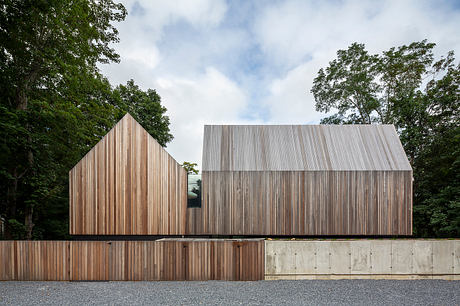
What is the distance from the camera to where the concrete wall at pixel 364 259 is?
25.0 feet

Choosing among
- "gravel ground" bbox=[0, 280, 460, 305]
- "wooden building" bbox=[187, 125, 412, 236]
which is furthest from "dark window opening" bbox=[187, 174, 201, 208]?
"gravel ground" bbox=[0, 280, 460, 305]

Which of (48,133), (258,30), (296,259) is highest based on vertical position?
(258,30)

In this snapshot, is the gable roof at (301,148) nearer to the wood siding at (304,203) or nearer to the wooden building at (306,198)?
the wooden building at (306,198)

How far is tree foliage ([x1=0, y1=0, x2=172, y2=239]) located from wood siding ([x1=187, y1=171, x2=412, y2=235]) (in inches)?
325

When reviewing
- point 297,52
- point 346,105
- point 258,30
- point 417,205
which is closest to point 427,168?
point 417,205

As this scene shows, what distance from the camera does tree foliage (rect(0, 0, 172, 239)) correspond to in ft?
34.1

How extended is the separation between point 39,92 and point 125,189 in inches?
319

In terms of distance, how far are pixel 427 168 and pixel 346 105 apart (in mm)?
7727

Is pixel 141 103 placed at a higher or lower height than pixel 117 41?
lower

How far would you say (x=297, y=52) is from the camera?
1719 centimetres

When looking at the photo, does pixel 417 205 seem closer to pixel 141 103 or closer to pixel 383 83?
pixel 383 83

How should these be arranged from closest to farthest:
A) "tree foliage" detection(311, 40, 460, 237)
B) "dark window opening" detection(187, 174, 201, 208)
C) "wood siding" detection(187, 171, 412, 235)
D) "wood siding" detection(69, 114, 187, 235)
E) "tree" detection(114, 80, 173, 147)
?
"wood siding" detection(69, 114, 187, 235) < "wood siding" detection(187, 171, 412, 235) < "dark window opening" detection(187, 174, 201, 208) < "tree foliage" detection(311, 40, 460, 237) < "tree" detection(114, 80, 173, 147)

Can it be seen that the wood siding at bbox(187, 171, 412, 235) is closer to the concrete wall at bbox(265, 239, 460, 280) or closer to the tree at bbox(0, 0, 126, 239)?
the concrete wall at bbox(265, 239, 460, 280)

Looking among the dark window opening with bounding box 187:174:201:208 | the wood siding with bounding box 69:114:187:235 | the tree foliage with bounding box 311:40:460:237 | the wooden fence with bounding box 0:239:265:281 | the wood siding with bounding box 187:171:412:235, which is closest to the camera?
the wooden fence with bounding box 0:239:265:281
